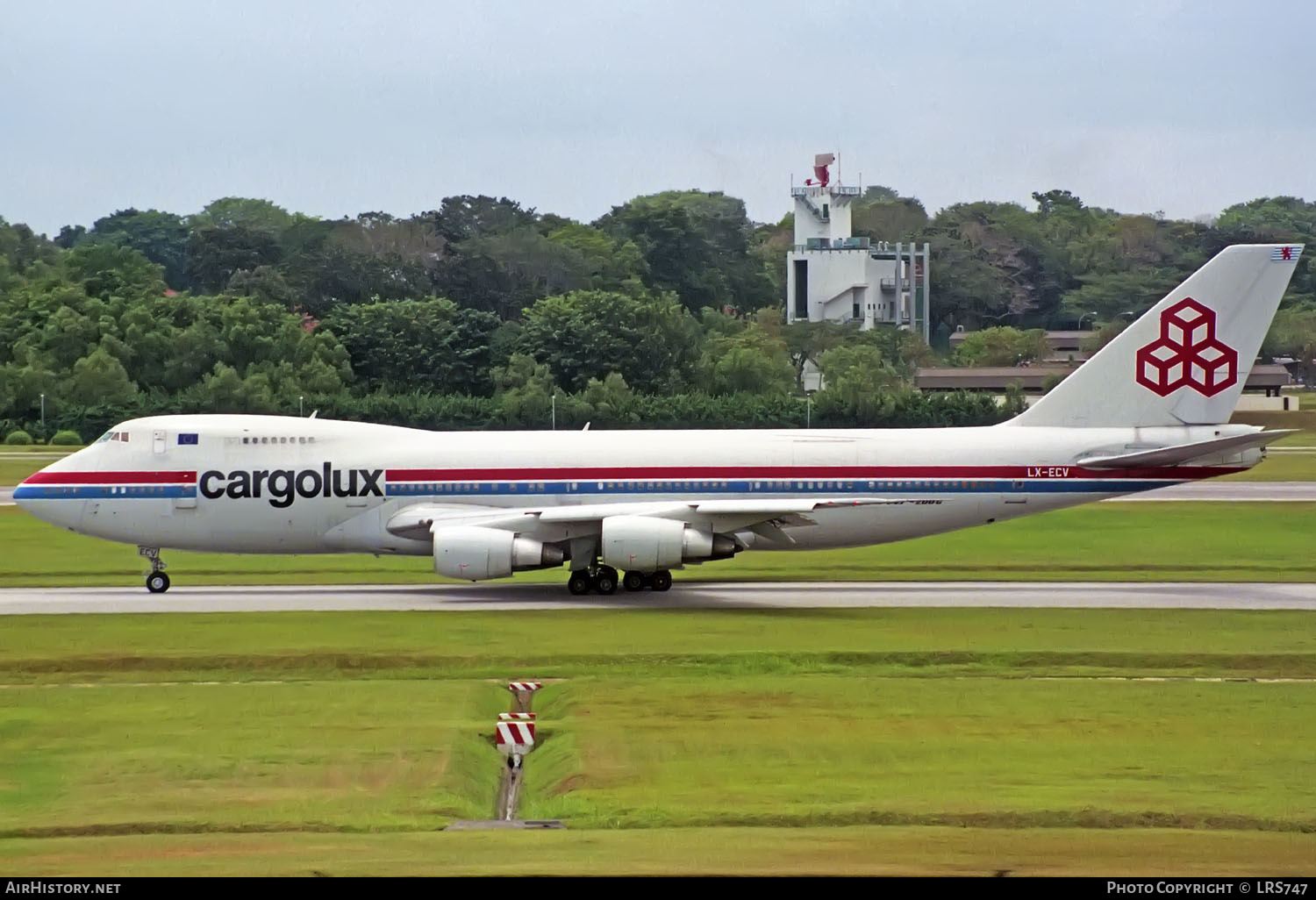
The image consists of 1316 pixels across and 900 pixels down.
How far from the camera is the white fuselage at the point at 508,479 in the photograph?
39.5 m

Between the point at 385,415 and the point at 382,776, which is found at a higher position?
the point at 385,415

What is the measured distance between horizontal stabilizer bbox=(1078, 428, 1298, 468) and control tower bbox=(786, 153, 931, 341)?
117 meters

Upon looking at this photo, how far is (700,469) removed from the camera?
131ft

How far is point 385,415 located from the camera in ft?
301

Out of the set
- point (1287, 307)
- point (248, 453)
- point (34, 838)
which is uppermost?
point (1287, 307)

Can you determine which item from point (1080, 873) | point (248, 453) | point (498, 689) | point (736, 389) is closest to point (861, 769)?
point (1080, 873)

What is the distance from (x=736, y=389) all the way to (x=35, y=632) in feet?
245

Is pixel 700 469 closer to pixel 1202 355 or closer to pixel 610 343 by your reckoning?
pixel 1202 355

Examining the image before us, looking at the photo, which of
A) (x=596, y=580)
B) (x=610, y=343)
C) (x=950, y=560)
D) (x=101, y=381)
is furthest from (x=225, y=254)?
(x=596, y=580)

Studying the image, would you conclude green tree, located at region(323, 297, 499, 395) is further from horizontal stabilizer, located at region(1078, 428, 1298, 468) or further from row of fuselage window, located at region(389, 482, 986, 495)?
horizontal stabilizer, located at region(1078, 428, 1298, 468)

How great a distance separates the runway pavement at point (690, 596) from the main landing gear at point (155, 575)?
1.02 ft

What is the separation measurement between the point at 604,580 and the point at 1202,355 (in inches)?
553

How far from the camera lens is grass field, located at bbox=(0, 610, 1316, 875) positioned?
1759 centimetres

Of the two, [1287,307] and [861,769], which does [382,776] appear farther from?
[1287,307]
